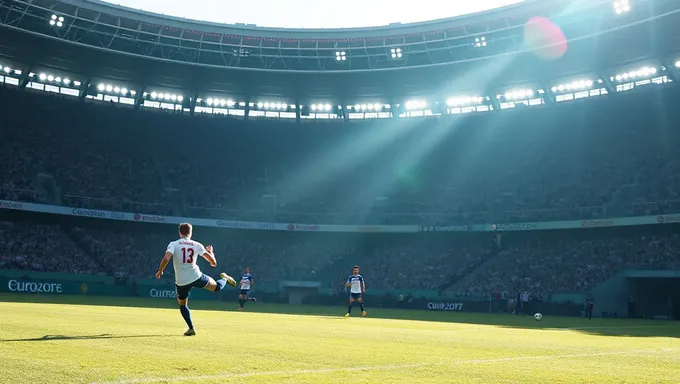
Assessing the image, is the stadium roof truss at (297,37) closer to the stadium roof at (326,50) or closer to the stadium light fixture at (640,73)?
the stadium roof at (326,50)

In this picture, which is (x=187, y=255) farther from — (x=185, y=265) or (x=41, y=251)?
(x=41, y=251)

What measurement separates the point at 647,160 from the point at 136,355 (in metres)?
52.9

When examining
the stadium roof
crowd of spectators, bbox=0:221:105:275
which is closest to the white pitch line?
the stadium roof

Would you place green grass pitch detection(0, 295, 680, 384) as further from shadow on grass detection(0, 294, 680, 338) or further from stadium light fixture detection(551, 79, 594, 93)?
stadium light fixture detection(551, 79, 594, 93)

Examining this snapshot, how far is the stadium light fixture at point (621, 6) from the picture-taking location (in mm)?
46438

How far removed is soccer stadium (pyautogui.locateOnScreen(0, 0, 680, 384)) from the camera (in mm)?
49375

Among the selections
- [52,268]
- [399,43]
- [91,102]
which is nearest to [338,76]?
[399,43]

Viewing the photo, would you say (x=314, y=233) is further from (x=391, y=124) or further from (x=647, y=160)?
(x=647, y=160)

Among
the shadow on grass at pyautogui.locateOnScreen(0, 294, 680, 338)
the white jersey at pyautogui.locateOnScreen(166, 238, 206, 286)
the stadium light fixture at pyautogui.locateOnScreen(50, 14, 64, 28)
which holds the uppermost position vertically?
the stadium light fixture at pyautogui.locateOnScreen(50, 14, 64, 28)

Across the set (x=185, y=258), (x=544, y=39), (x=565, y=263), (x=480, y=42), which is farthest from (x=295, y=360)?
(x=480, y=42)

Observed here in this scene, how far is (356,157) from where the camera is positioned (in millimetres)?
66625

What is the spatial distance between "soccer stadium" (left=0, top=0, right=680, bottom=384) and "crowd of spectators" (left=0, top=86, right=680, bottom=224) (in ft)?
0.61

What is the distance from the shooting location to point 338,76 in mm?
59000

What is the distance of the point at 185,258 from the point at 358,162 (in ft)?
177
